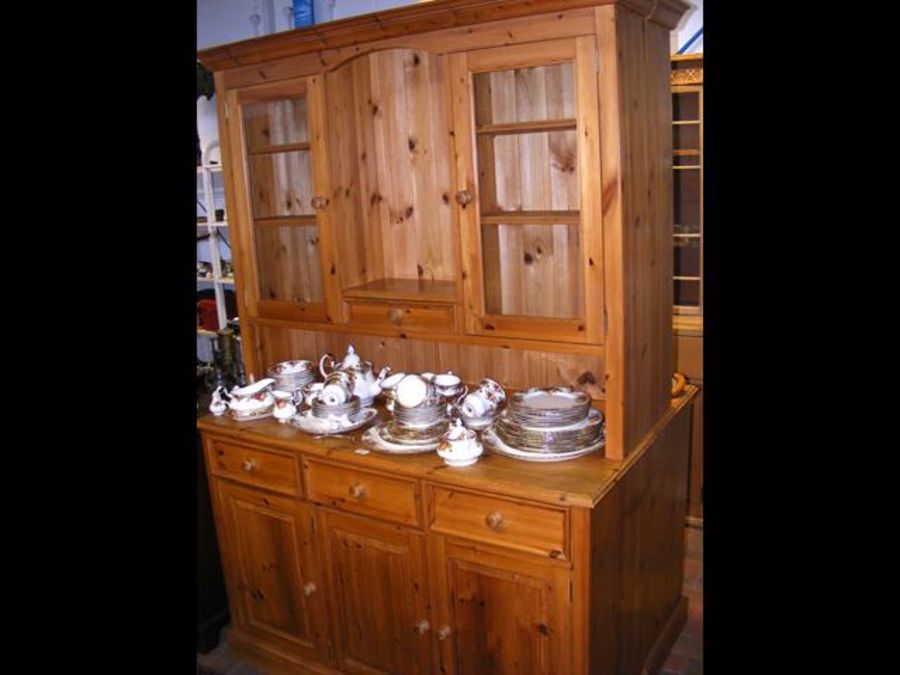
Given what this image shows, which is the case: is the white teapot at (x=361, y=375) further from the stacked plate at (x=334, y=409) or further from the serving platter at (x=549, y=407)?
the serving platter at (x=549, y=407)

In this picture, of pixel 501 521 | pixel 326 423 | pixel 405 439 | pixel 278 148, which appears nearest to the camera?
pixel 501 521

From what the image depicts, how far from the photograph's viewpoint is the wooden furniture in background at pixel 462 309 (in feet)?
5.74

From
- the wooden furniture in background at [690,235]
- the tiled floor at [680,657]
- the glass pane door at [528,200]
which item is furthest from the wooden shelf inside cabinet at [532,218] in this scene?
the tiled floor at [680,657]

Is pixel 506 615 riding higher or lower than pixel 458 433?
lower

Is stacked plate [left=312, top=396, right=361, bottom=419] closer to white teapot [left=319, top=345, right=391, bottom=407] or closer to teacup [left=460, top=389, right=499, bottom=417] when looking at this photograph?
white teapot [left=319, top=345, right=391, bottom=407]

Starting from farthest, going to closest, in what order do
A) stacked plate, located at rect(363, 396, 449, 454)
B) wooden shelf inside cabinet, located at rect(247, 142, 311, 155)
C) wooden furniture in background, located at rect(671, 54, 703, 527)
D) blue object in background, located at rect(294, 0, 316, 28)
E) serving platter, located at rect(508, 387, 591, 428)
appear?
blue object in background, located at rect(294, 0, 316, 28) < wooden furniture in background, located at rect(671, 54, 703, 527) < wooden shelf inside cabinet, located at rect(247, 142, 311, 155) < stacked plate, located at rect(363, 396, 449, 454) < serving platter, located at rect(508, 387, 591, 428)

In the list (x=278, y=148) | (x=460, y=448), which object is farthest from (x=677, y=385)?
(x=278, y=148)

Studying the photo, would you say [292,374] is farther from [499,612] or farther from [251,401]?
[499,612]

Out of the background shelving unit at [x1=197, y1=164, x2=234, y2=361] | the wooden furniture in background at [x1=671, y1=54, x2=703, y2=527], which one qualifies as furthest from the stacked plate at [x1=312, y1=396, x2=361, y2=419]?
the background shelving unit at [x1=197, y1=164, x2=234, y2=361]

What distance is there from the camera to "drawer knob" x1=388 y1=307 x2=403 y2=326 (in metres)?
2.13

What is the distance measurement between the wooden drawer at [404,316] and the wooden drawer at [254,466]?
0.45 m

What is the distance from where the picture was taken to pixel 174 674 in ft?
1.39

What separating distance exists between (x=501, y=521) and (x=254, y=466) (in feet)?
2.68

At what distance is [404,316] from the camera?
212 centimetres
